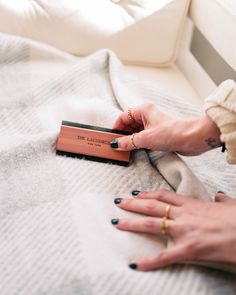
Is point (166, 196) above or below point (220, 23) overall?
below

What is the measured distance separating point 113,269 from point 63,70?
650 mm

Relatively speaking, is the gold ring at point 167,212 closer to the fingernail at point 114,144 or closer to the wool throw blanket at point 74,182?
the wool throw blanket at point 74,182

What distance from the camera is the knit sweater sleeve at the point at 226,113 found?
760 millimetres

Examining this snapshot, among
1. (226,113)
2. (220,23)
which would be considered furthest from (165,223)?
(220,23)

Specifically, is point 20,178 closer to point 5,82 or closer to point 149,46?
point 5,82

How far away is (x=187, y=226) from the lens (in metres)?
0.70

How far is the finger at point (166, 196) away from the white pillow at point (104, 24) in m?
0.64

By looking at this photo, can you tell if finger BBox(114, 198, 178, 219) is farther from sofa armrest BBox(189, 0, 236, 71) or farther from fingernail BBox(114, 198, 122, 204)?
sofa armrest BBox(189, 0, 236, 71)

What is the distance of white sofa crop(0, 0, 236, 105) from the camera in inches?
48.0

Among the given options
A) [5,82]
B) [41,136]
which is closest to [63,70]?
[5,82]

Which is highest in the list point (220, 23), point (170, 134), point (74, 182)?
point (220, 23)

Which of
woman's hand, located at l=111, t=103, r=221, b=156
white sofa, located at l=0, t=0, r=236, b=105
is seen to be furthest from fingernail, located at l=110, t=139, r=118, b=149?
white sofa, located at l=0, t=0, r=236, b=105

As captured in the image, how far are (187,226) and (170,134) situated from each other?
209 millimetres

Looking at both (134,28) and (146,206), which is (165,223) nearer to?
(146,206)
